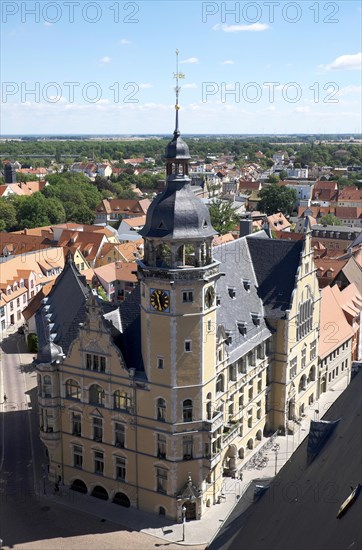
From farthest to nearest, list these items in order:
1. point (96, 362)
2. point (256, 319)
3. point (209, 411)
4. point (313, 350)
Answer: point (313, 350) < point (256, 319) < point (96, 362) < point (209, 411)

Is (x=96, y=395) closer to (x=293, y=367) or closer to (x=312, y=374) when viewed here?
(x=293, y=367)

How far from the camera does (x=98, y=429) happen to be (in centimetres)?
5572

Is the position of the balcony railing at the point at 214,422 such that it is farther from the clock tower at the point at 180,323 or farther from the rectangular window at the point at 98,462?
the rectangular window at the point at 98,462

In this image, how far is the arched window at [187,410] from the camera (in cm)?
5162

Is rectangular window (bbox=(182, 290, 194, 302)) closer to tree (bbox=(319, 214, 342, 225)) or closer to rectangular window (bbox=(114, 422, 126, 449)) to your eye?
rectangular window (bbox=(114, 422, 126, 449))

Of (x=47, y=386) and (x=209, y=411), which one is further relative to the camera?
(x=47, y=386)

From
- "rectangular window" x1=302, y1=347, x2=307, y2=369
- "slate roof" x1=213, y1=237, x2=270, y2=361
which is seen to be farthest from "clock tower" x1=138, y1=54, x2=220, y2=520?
"rectangular window" x1=302, y1=347, x2=307, y2=369

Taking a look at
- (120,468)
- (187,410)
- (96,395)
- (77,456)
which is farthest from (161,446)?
(77,456)

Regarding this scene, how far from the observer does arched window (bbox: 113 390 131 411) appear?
176 ft

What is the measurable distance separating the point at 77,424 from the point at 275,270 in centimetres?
2582

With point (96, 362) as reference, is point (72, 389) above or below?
below

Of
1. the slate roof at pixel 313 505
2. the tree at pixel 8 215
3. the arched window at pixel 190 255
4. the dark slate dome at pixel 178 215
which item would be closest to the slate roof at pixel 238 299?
the arched window at pixel 190 255

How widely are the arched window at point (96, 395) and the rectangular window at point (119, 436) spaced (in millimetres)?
2449

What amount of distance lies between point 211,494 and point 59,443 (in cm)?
1440
